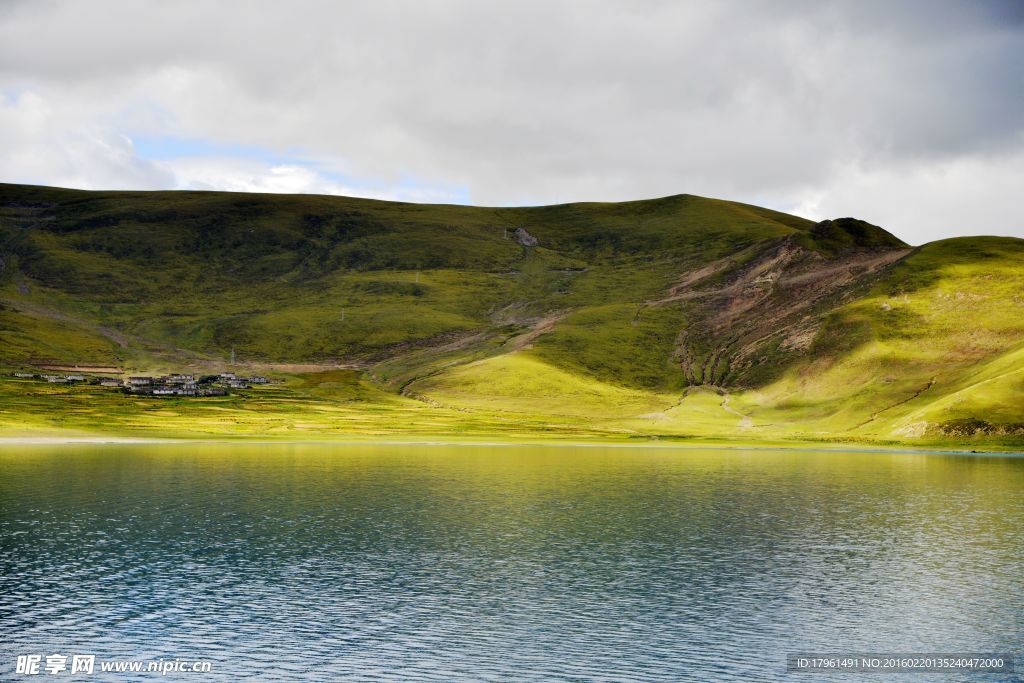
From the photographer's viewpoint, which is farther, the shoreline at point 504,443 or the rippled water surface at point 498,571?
the shoreline at point 504,443

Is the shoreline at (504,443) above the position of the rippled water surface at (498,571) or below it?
above

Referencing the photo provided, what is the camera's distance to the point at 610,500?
102 m

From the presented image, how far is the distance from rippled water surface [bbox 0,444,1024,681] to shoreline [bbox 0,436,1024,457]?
42.3 m

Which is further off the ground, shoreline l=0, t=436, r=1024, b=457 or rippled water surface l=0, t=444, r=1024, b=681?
shoreline l=0, t=436, r=1024, b=457

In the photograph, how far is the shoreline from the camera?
161 m

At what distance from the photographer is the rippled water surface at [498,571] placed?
4834 centimetres

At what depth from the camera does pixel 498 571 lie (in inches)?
2608

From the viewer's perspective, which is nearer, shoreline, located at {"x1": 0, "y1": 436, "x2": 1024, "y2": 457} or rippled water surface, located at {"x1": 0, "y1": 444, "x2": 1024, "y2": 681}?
rippled water surface, located at {"x1": 0, "y1": 444, "x2": 1024, "y2": 681}

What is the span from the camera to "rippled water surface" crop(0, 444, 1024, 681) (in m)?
48.3

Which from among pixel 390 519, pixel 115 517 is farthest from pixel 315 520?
pixel 115 517

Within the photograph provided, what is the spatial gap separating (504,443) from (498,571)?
114678mm

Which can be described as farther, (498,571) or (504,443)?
(504,443)

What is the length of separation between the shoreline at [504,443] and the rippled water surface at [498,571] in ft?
139

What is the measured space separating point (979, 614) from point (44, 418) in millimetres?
180572
